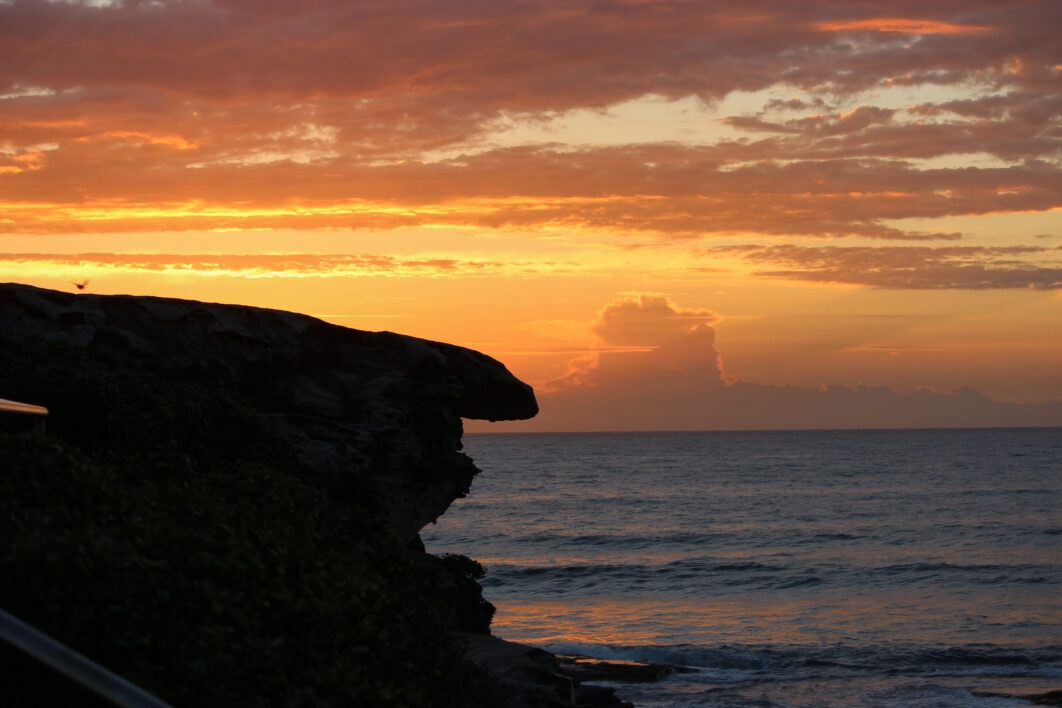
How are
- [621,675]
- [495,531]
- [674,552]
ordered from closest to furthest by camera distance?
[621,675]
[674,552]
[495,531]

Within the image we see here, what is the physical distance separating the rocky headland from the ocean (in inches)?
331

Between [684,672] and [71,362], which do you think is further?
[684,672]

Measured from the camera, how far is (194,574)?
7297 mm

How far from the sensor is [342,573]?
9.25m

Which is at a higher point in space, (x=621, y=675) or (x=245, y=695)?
(x=245, y=695)

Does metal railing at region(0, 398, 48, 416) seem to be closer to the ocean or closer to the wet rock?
the wet rock

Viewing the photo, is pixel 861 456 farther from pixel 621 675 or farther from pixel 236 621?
pixel 236 621

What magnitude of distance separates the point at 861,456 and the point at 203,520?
526ft

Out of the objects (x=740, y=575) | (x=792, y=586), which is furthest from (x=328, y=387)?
(x=740, y=575)

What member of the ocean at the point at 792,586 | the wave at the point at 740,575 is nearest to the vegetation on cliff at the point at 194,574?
the ocean at the point at 792,586

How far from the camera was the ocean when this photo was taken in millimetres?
26875

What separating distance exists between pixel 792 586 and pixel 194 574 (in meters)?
38.2

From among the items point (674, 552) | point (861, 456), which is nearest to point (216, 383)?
point (674, 552)

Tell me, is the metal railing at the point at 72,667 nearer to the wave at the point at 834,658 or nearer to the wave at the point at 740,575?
the wave at the point at 834,658
